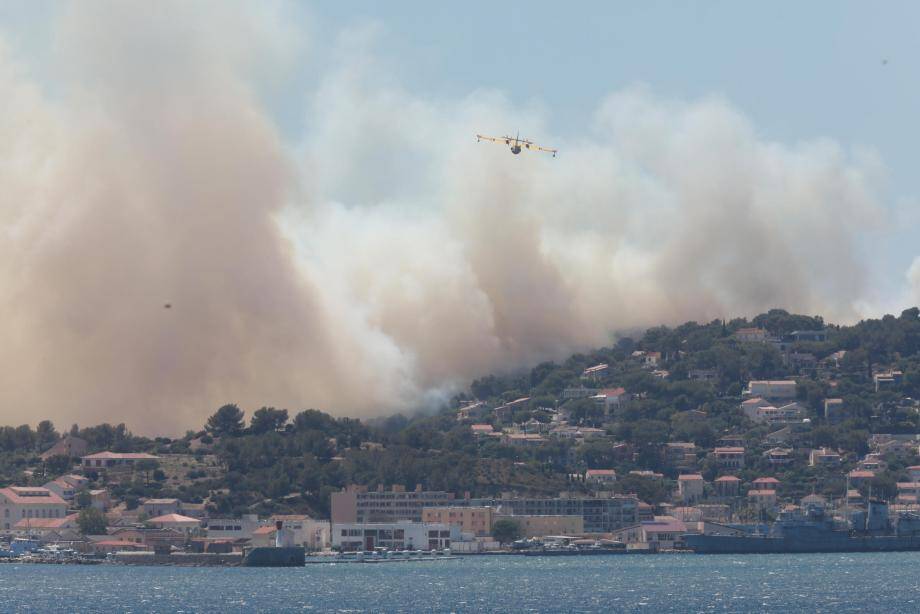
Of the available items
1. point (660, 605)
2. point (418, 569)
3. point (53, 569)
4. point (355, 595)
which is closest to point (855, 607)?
point (660, 605)

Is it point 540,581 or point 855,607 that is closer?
point 855,607

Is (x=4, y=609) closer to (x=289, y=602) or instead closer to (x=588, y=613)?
(x=289, y=602)

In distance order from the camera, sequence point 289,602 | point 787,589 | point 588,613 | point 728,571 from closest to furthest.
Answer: point 588,613 → point 289,602 → point 787,589 → point 728,571

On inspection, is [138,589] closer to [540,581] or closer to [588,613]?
[540,581]

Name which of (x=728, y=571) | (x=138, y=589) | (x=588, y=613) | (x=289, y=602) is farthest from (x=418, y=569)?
(x=588, y=613)

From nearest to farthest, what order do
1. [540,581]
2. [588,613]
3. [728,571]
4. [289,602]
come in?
[588,613] < [289,602] < [540,581] < [728,571]

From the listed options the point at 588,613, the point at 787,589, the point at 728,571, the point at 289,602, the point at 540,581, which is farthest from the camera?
the point at 728,571
